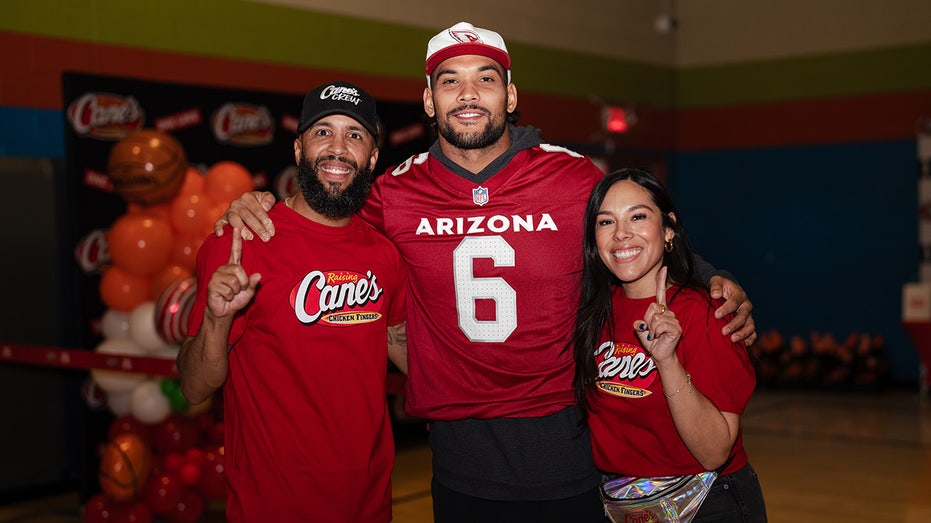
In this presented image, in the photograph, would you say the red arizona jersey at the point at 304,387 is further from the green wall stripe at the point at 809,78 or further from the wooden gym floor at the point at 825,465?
the green wall stripe at the point at 809,78

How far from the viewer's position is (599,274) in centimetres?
279

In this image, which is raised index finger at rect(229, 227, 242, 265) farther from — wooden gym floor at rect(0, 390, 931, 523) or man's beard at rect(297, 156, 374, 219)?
wooden gym floor at rect(0, 390, 931, 523)

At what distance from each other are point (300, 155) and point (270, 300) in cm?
48

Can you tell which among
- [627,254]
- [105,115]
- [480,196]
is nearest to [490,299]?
[480,196]

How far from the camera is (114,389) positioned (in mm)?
5590

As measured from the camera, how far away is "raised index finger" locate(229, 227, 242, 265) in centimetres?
259

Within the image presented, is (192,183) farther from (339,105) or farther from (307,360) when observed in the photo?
(307,360)

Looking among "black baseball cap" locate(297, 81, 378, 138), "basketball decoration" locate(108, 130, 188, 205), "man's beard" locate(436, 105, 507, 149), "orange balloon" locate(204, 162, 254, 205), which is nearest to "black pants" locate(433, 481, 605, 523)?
"man's beard" locate(436, 105, 507, 149)

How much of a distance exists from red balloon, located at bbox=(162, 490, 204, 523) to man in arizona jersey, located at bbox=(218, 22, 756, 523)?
9.55ft

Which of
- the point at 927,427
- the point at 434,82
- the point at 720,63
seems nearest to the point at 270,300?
the point at 434,82

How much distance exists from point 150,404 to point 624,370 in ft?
11.7

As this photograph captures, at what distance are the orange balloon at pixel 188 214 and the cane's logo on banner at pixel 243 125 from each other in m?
1.01

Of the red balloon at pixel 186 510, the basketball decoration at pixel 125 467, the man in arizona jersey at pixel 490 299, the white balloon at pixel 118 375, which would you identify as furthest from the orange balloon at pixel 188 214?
Answer: the man in arizona jersey at pixel 490 299

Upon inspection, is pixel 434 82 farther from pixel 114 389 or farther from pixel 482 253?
pixel 114 389
